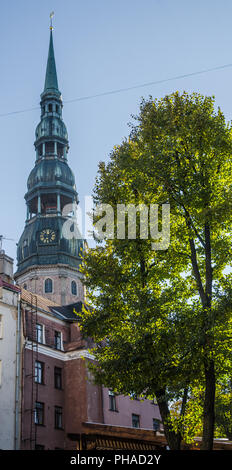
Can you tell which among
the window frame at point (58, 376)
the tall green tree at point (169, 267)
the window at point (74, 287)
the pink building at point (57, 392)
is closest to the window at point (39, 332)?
the pink building at point (57, 392)

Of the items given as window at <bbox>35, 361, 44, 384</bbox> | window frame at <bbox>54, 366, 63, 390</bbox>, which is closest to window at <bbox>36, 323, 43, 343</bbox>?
window at <bbox>35, 361, 44, 384</bbox>

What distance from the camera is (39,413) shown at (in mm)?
34719

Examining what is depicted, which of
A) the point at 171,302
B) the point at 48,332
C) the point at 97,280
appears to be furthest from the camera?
the point at 48,332

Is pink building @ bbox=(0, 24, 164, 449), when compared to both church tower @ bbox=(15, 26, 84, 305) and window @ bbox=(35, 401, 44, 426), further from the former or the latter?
church tower @ bbox=(15, 26, 84, 305)

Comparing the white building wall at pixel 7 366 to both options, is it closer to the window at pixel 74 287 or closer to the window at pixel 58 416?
the window at pixel 58 416

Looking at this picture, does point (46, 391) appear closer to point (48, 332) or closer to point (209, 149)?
point (48, 332)

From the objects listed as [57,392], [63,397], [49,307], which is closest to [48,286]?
[49,307]

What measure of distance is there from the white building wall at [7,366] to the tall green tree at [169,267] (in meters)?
13.8

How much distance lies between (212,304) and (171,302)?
5.60 ft

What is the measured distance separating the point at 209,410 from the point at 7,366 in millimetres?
18576

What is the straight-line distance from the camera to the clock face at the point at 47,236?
257ft

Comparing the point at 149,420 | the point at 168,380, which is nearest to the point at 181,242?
the point at 168,380

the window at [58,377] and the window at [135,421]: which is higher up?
the window at [58,377]

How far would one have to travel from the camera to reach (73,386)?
123 ft
